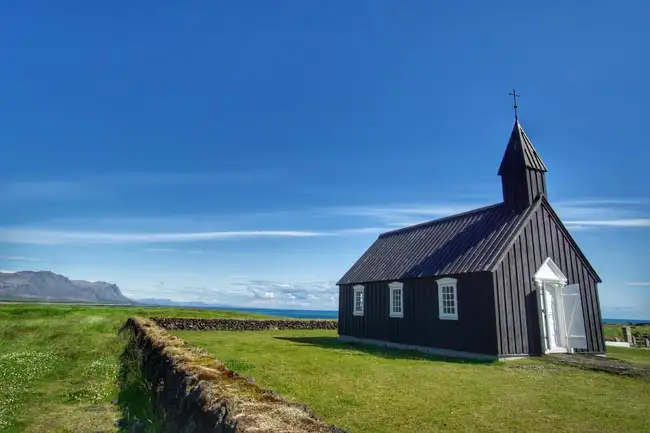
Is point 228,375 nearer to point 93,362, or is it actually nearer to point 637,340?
point 93,362

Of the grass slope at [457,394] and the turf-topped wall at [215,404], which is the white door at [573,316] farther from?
the turf-topped wall at [215,404]

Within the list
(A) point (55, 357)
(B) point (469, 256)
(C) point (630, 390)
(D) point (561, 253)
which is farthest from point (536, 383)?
(A) point (55, 357)

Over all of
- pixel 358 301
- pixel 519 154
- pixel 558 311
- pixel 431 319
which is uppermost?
pixel 519 154

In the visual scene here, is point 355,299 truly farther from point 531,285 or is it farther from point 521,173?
point 521,173

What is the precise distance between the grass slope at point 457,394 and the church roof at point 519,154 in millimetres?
9714

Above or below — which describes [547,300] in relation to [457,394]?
above

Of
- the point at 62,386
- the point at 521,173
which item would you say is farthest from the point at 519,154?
the point at 62,386

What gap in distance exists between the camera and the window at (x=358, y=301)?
26.0 metres

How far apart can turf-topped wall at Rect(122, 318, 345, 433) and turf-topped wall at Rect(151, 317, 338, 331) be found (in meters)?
27.4

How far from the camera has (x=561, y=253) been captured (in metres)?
19.3

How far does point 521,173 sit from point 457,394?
13.7 m

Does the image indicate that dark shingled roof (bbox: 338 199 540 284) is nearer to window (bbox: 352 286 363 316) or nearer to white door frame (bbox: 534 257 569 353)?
window (bbox: 352 286 363 316)

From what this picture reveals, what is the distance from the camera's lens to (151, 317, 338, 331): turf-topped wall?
34.2m

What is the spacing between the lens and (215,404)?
4.68 metres
